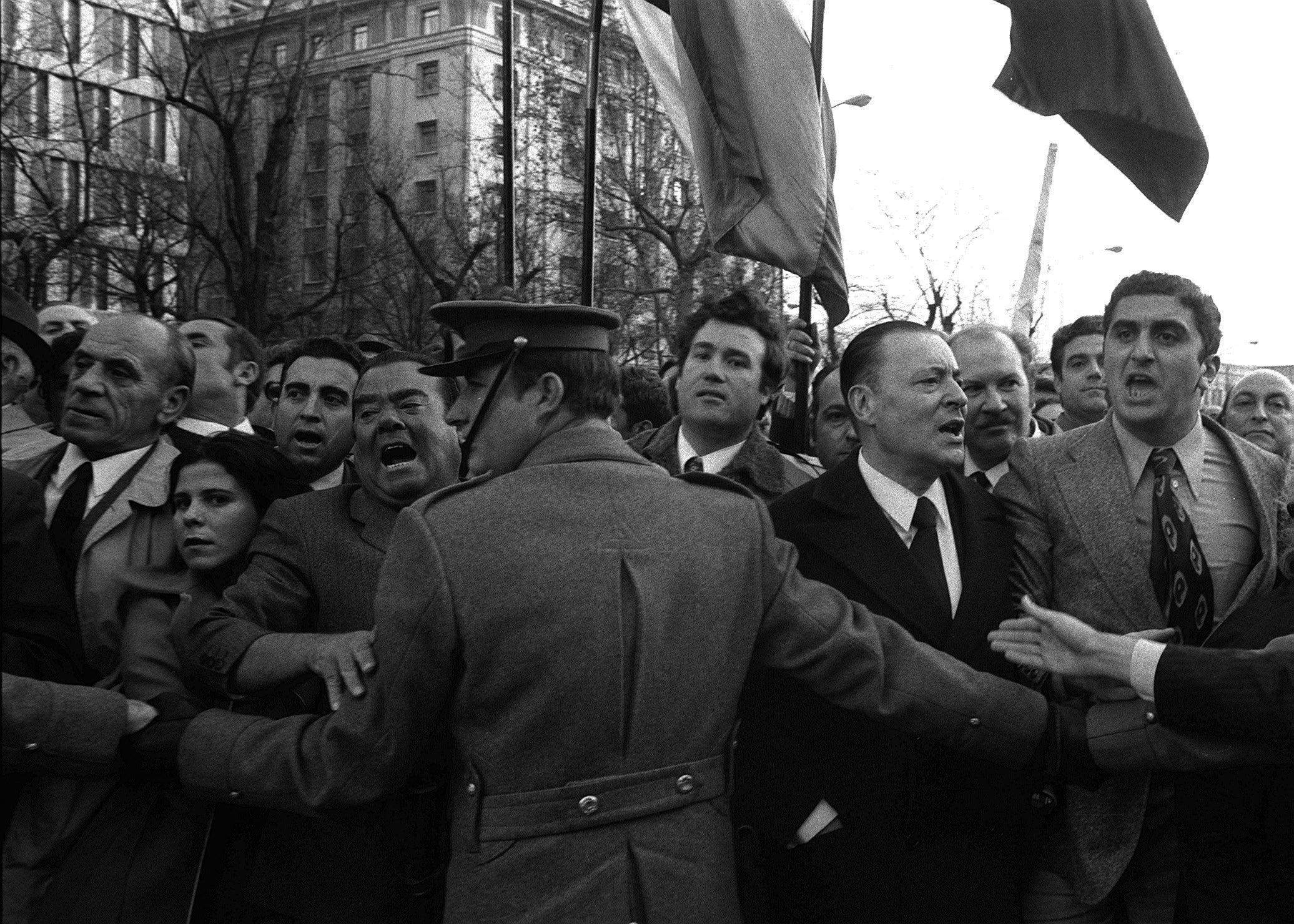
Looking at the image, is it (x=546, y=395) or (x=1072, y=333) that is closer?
(x=546, y=395)

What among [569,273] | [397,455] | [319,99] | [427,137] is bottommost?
[397,455]

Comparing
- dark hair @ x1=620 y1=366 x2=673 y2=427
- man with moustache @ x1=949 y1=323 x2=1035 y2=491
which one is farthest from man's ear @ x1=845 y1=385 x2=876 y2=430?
dark hair @ x1=620 y1=366 x2=673 y2=427

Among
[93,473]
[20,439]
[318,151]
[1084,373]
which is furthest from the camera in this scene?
[318,151]

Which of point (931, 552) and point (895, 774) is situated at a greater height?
point (931, 552)

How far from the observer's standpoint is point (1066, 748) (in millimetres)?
3197

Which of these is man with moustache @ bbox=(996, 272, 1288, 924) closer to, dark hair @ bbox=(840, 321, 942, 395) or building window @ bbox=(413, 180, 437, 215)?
dark hair @ bbox=(840, 321, 942, 395)

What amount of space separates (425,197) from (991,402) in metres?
32.0

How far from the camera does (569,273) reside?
88.2 ft

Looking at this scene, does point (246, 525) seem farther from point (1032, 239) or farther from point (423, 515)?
point (1032, 239)

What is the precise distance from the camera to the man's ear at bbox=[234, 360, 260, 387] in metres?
5.09

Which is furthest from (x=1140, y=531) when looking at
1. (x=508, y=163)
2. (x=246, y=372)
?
(x=508, y=163)

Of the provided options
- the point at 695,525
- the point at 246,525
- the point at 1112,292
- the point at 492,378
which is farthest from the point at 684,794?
the point at 1112,292

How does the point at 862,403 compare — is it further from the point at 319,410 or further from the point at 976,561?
the point at 319,410

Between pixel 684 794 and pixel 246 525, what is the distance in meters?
1.51
